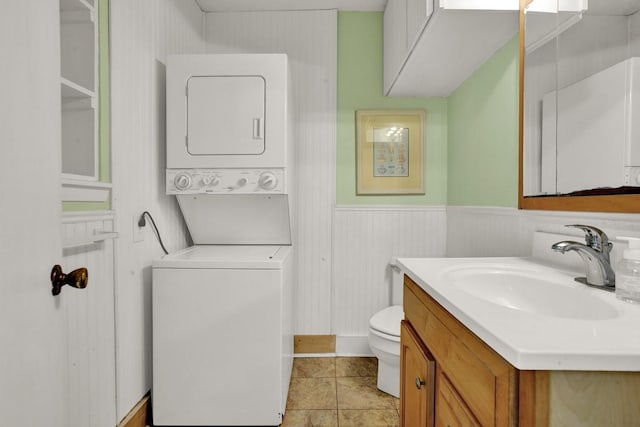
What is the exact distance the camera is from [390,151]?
99.9 inches

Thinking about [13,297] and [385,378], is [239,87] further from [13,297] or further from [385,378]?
[385,378]

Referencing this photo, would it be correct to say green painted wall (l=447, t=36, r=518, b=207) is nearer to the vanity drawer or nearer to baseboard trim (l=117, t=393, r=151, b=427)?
the vanity drawer

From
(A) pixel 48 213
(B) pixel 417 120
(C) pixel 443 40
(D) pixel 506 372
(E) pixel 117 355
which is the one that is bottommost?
(E) pixel 117 355

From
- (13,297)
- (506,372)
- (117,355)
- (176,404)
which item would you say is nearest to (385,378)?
(176,404)

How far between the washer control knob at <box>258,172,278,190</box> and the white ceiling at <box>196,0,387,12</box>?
1394mm

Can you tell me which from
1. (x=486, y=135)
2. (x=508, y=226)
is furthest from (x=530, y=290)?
(x=486, y=135)

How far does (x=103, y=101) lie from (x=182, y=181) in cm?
55

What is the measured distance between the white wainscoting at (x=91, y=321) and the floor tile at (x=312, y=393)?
0.94 meters

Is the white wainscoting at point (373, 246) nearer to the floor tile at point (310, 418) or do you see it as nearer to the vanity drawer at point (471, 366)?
the floor tile at point (310, 418)

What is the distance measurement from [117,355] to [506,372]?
1.59 meters

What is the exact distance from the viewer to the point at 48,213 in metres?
0.83

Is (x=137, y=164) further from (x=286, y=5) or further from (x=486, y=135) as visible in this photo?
(x=486, y=135)

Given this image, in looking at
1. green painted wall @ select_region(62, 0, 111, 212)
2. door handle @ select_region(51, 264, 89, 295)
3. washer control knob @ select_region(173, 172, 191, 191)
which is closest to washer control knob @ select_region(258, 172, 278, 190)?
washer control knob @ select_region(173, 172, 191, 191)

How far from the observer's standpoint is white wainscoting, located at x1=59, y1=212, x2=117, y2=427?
1256 mm
